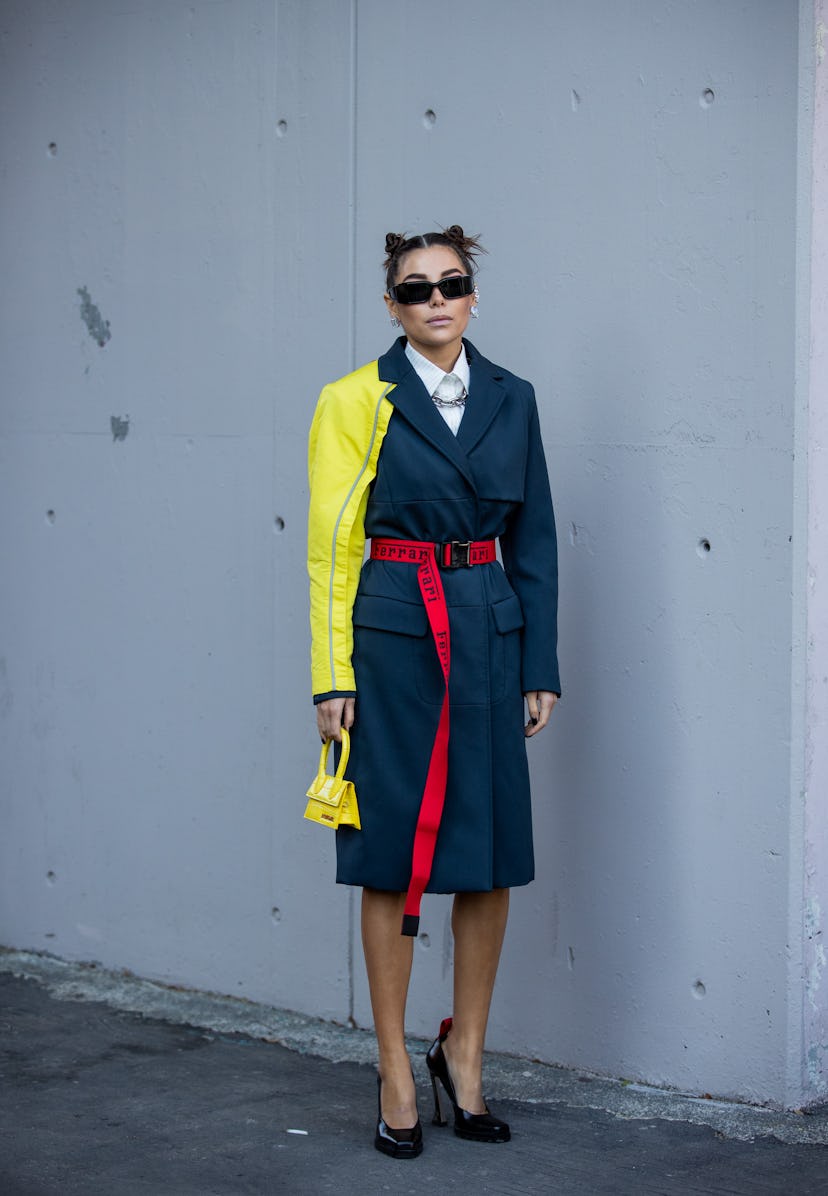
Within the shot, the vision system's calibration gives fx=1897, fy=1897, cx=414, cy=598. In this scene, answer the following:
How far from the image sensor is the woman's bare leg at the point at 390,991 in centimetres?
375

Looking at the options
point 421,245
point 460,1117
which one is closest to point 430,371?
point 421,245

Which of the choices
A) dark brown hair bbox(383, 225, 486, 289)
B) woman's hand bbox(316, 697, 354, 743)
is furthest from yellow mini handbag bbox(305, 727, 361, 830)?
dark brown hair bbox(383, 225, 486, 289)

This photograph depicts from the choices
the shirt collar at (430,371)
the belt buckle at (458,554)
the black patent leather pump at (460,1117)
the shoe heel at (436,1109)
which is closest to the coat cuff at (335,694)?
the belt buckle at (458,554)

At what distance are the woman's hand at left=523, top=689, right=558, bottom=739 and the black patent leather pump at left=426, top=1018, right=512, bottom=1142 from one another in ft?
2.09

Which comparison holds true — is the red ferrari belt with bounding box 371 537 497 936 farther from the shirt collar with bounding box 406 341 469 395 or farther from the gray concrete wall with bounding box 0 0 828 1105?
the gray concrete wall with bounding box 0 0 828 1105

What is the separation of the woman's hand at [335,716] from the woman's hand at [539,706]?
37 cm

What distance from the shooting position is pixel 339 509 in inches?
145

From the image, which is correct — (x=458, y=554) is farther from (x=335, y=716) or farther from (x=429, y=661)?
(x=335, y=716)

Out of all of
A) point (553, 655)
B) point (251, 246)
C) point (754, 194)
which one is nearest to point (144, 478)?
point (251, 246)

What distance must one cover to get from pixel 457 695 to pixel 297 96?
66.2 inches

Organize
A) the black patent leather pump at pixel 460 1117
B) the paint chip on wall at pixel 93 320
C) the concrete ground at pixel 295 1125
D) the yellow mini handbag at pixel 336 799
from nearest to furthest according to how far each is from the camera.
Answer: the concrete ground at pixel 295 1125 < the yellow mini handbag at pixel 336 799 < the black patent leather pump at pixel 460 1117 < the paint chip on wall at pixel 93 320

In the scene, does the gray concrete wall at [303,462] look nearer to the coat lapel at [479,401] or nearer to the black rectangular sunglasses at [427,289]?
the coat lapel at [479,401]

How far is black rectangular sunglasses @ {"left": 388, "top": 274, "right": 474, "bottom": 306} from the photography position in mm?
3678

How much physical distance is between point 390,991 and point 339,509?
0.97 m
